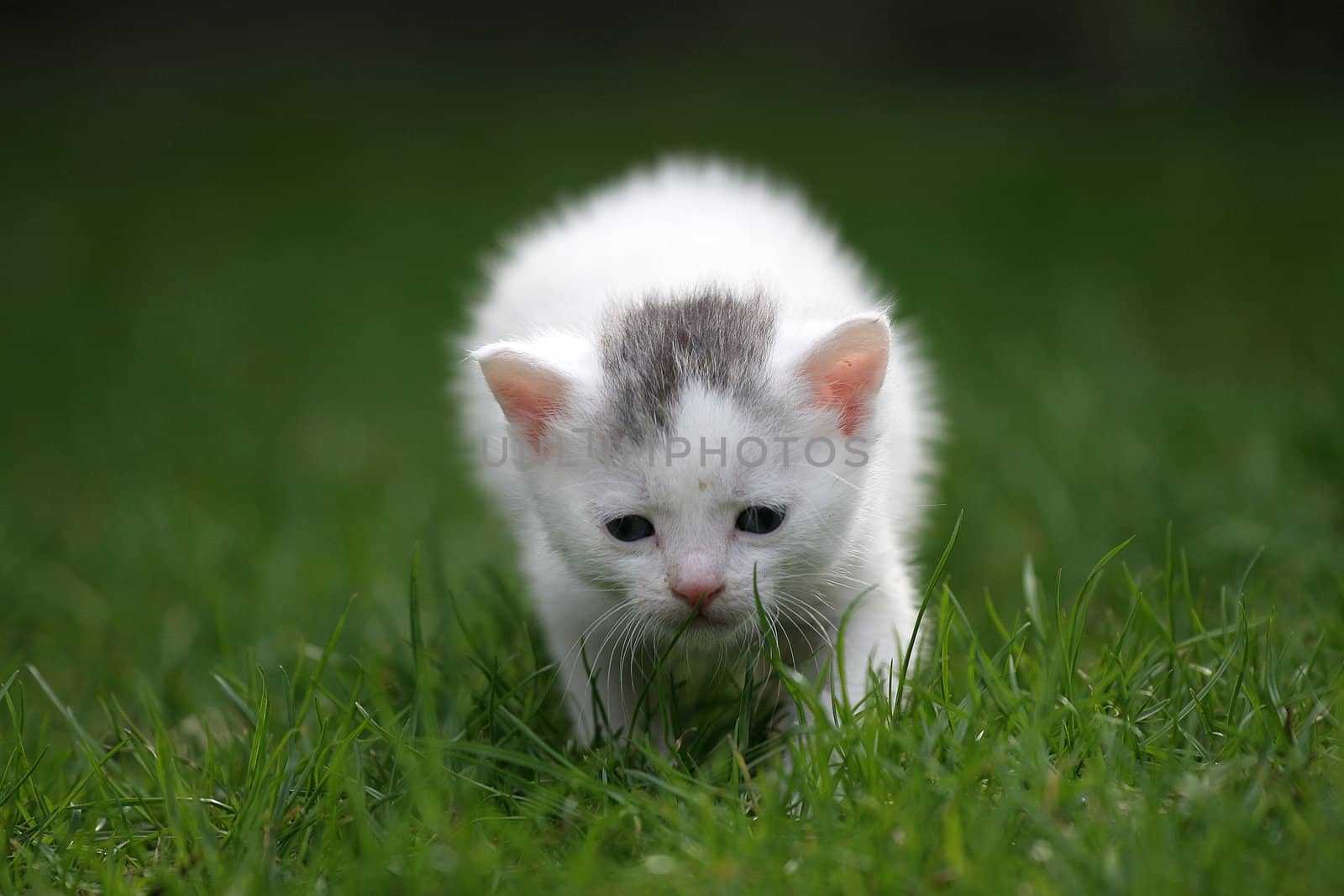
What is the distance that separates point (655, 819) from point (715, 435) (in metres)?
0.77

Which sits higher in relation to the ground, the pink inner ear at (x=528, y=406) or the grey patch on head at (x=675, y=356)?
the grey patch on head at (x=675, y=356)

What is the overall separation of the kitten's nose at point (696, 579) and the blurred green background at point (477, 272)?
1.07m

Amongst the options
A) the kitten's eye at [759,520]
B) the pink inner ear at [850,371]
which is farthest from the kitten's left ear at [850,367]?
the kitten's eye at [759,520]

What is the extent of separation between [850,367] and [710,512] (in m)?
0.46

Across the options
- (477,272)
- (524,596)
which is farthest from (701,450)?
(477,272)

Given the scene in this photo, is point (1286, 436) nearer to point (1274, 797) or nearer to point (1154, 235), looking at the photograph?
point (1274, 797)

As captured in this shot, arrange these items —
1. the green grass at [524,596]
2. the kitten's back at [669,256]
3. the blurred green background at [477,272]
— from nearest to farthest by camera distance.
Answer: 1. the green grass at [524,596]
2. the kitten's back at [669,256]
3. the blurred green background at [477,272]

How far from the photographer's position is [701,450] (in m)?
2.40

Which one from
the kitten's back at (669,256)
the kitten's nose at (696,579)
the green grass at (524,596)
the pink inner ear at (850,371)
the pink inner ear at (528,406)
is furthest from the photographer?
the kitten's back at (669,256)

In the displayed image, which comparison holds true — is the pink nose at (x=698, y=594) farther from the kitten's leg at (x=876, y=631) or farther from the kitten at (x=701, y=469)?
the kitten's leg at (x=876, y=631)

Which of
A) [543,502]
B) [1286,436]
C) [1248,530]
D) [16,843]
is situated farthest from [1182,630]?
[16,843]

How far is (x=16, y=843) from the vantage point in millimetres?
2416

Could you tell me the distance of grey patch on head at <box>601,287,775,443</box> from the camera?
2494 mm

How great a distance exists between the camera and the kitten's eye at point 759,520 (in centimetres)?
250
